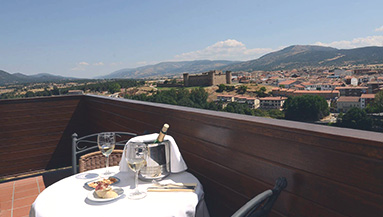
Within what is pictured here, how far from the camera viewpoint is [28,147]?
3516 mm

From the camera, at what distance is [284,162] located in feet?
3.80

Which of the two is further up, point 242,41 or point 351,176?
point 242,41

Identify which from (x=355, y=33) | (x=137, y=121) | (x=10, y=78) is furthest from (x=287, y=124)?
(x=355, y=33)

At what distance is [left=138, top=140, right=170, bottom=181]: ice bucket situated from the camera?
50.5 inches

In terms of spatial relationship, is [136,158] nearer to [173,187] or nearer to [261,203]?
[173,187]

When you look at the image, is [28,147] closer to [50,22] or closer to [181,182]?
[181,182]

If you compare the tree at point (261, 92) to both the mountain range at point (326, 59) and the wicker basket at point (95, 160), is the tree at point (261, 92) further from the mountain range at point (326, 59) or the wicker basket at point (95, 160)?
the wicker basket at point (95, 160)

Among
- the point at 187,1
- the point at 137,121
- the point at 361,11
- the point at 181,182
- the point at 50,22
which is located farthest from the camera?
the point at 361,11

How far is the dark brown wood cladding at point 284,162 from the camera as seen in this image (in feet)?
2.93

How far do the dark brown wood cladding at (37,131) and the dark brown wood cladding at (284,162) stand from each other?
2.27 metres

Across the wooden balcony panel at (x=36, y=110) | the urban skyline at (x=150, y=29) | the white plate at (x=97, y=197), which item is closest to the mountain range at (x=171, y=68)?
the urban skyline at (x=150, y=29)

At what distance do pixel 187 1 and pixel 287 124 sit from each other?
2497cm

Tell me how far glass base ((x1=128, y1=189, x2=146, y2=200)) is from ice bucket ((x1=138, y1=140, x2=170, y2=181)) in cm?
15

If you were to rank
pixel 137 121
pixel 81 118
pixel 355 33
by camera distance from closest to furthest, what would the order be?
pixel 137 121, pixel 81 118, pixel 355 33
